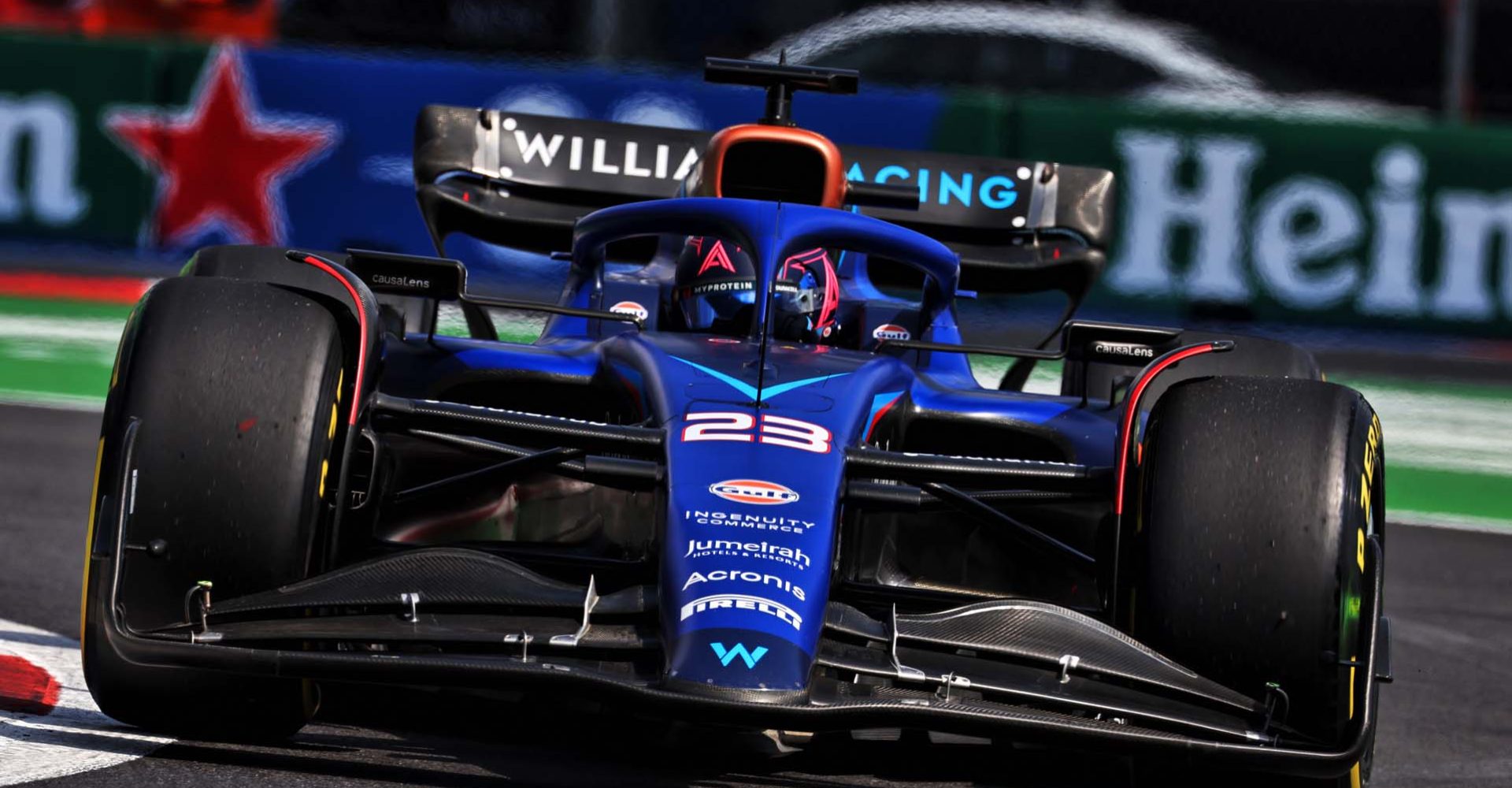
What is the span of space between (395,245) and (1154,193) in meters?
4.05

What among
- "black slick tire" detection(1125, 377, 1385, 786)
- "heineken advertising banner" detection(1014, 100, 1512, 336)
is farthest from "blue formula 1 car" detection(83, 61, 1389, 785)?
"heineken advertising banner" detection(1014, 100, 1512, 336)

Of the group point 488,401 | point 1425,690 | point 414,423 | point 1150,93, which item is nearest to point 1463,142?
point 1150,93

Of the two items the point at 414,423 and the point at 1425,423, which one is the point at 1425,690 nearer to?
the point at 414,423

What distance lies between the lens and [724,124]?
11.6m

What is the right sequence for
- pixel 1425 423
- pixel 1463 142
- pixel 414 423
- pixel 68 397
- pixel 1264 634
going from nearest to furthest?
pixel 1264 634 → pixel 414 423 → pixel 68 397 → pixel 1425 423 → pixel 1463 142

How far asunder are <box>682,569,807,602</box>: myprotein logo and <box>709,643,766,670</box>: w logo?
0.56ft

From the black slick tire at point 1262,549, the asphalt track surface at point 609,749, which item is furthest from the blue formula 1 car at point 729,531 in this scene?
the asphalt track surface at point 609,749

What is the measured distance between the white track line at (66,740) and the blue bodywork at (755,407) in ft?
3.36

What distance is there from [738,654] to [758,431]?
0.69 m

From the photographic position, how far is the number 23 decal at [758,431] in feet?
13.4

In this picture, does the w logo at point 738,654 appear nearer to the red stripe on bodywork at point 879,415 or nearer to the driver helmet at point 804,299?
the red stripe on bodywork at point 879,415

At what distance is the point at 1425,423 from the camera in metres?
10.6

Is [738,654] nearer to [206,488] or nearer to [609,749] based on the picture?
[609,749]

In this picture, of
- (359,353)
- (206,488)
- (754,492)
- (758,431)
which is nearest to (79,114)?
(359,353)
